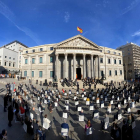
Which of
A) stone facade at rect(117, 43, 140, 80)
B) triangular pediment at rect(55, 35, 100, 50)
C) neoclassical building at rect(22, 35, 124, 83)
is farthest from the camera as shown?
stone facade at rect(117, 43, 140, 80)

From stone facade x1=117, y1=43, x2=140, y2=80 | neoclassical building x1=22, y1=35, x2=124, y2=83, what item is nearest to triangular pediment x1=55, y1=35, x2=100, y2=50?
neoclassical building x1=22, y1=35, x2=124, y2=83

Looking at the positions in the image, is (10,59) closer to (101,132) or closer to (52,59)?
(52,59)

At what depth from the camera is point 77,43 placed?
31672mm

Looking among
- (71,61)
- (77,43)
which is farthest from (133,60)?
(71,61)

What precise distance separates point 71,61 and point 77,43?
668 cm

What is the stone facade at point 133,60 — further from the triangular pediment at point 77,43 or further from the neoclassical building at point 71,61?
the triangular pediment at point 77,43

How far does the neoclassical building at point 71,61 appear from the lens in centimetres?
3062

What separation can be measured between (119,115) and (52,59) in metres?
30.9

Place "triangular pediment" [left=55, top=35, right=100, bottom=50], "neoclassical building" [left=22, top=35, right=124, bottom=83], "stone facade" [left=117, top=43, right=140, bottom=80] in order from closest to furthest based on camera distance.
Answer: "neoclassical building" [left=22, top=35, right=124, bottom=83], "triangular pediment" [left=55, top=35, right=100, bottom=50], "stone facade" [left=117, top=43, right=140, bottom=80]

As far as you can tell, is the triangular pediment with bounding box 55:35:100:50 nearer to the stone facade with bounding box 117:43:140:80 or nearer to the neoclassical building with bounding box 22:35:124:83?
the neoclassical building with bounding box 22:35:124:83

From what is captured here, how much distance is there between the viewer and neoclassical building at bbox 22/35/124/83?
3062 centimetres

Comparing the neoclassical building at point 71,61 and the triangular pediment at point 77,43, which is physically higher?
the triangular pediment at point 77,43

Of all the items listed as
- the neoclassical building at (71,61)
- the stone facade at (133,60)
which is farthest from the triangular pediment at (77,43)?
the stone facade at (133,60)

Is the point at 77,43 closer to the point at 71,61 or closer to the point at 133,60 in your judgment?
the point at 71,61
